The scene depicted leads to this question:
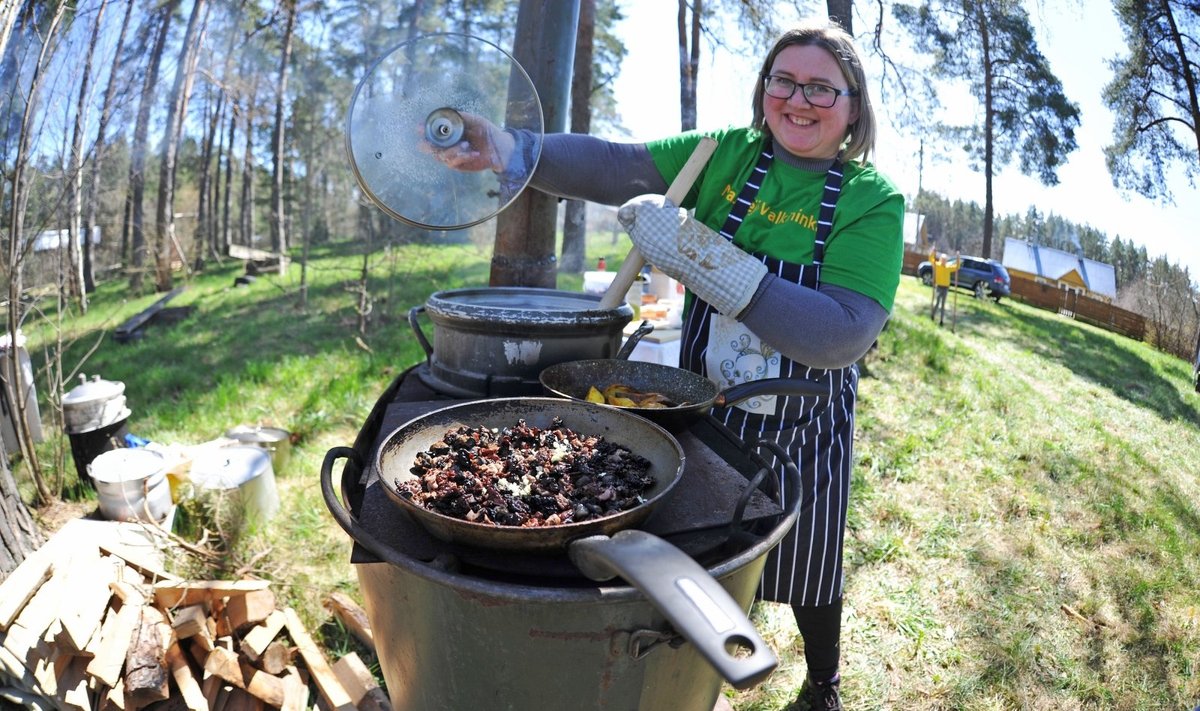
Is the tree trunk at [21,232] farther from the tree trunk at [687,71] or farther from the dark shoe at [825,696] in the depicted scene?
the tree trunk at [687,71]

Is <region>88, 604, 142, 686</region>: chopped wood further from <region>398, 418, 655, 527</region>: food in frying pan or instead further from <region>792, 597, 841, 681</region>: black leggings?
<region>792, 597, 841, 681</region>: black leggings

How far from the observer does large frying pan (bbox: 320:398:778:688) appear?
0.77m

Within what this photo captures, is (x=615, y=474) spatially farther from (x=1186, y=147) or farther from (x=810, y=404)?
(x=1186, y=147)

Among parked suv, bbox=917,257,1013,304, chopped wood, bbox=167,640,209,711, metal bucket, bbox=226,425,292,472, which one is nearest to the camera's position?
chopped wood, bbox=167,640,209,711

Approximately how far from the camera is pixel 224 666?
2.19m

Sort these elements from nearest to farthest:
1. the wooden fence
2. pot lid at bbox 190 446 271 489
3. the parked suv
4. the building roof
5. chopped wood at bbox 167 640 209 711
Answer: chopped wood at bbox 167 640 209 711 → pot lid at bbox 190 446 271 489 → the wooden fence → the building roof → the parked suv

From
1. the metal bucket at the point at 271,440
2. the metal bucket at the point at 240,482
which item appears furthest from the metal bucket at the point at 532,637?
the metal bucket at the point at 271,440

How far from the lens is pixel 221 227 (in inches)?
1033

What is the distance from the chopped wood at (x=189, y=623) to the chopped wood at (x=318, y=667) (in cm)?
32

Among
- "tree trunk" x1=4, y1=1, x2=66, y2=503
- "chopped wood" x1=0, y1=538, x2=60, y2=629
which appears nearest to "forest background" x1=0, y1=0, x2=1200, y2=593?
"tree trunk" x1=4, y1=1, x2=66, y2=503

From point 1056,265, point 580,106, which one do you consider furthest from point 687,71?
point 1056,265

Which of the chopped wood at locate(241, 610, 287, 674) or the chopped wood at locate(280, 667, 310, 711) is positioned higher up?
the chopped wood at locate(241, 610, 287, 674)

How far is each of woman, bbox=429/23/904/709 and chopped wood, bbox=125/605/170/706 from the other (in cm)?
185

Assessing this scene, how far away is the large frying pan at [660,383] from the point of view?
5.49ft
